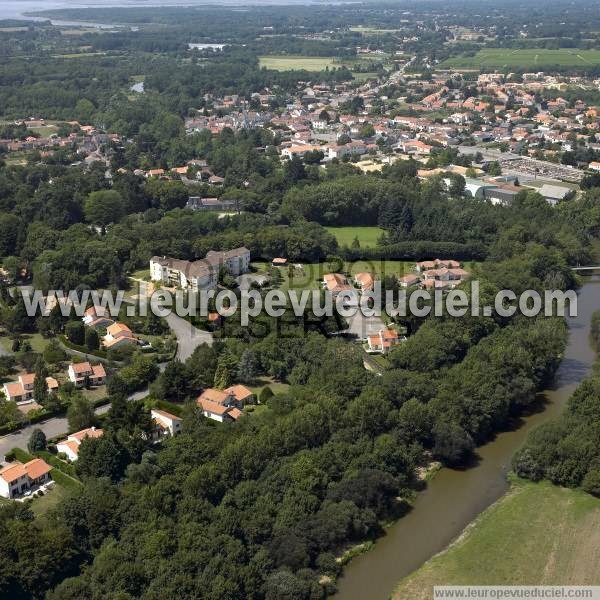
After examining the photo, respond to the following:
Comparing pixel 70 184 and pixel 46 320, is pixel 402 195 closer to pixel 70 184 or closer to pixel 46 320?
pixel 70 184

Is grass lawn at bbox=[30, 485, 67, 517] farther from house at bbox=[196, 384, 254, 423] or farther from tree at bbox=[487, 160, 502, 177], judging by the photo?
tree at bbox=[487, 160, 502, 177]

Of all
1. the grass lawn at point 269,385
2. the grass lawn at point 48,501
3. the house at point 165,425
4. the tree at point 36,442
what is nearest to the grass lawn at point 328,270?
the grass lawn at point 269,385

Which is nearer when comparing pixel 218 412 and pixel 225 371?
pixel 218 412

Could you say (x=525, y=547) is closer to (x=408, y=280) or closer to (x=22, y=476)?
(x=22, y=476)

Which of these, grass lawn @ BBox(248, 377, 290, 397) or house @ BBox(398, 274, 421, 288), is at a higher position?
house @ BBox(398, 274, 421, 288)

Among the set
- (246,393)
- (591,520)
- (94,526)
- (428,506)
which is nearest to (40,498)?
(94,526)

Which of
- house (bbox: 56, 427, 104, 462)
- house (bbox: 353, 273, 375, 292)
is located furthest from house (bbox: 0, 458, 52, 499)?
house (bbox: 353, 273, 375, 292)

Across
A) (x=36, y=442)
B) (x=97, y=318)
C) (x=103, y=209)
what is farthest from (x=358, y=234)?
(x=36, y=442)
